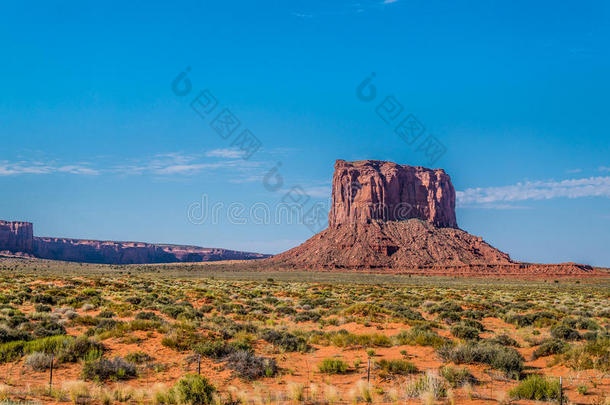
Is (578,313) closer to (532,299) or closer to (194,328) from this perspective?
(532,299)

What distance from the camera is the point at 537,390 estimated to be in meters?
9.22

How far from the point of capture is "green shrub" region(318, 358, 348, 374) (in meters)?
11.6

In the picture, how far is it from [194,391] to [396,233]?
10465 cm

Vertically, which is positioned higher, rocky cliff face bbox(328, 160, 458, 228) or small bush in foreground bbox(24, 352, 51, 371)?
rocky cliff face bbox(328, 160, 458, 228)

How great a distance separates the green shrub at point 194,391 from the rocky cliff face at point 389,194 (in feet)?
354

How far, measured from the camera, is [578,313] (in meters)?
23.3

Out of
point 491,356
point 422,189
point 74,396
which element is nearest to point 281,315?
point 491,356

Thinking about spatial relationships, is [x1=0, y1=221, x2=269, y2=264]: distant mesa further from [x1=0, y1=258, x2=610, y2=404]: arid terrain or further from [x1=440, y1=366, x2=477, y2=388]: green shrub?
[x1=440, y1=366, x2=477, y2=388]: green shrub

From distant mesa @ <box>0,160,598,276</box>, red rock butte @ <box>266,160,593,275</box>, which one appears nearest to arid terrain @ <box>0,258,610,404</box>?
distant mesa @ <box>0,160,598,276</box>

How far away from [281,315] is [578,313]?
1547cm

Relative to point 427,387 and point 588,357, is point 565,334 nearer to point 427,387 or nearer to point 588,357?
point 588,357

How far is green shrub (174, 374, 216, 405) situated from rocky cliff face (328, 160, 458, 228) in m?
108

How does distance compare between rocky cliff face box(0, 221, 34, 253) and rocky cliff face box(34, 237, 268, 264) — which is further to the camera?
rocky cliff face box(34, 237, 268, 264)

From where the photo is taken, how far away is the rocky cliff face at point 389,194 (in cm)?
11962
